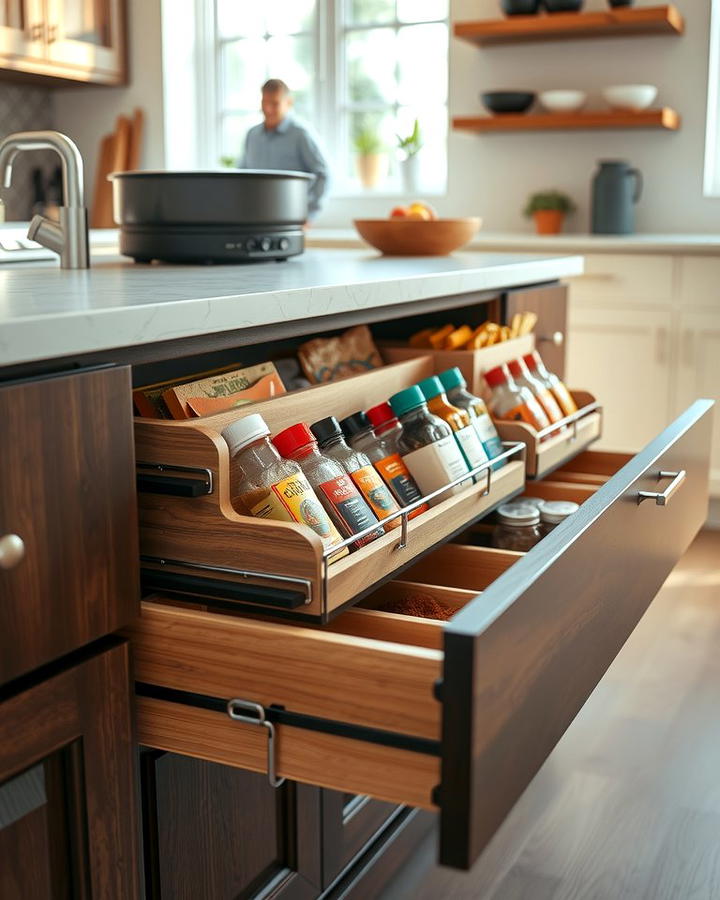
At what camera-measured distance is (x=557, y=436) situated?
172 centimetres

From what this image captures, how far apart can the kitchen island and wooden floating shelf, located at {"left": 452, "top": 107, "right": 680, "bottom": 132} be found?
3.05 m

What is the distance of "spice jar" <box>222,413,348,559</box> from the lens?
1.04m

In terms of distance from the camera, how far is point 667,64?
4.11 meters

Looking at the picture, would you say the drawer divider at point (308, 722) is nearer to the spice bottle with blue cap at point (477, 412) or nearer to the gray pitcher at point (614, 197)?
the spice bottle with blue cap at point (477, 412)

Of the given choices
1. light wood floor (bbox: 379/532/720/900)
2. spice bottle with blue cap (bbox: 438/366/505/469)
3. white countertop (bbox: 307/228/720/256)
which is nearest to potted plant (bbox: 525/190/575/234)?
white countertop (bbox: 307/228/720/256)

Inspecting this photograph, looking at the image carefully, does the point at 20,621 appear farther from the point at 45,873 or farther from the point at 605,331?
the point at 605,331

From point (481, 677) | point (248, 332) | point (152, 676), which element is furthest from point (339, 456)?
point (481, 677)

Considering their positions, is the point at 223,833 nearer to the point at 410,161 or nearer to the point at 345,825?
the point at 345,825

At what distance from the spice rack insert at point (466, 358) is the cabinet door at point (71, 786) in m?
0.79

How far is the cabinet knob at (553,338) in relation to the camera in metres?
2.02

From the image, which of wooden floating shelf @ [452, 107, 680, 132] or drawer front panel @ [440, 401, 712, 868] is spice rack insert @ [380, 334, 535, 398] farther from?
wooden floating shelf @ [452, 107, 680, 132]

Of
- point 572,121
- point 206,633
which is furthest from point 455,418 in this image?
point 572,121

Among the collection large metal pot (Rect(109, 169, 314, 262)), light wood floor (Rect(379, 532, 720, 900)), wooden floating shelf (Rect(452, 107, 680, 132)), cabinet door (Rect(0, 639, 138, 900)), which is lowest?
light wood floor (Rect(379, 532, 720, 900))

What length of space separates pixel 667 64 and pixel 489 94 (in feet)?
2.24
